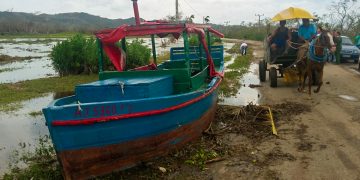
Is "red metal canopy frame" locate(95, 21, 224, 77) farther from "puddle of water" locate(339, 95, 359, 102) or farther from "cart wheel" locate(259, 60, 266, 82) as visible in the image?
"cart wheel" locate(259, 60, 266, 82)

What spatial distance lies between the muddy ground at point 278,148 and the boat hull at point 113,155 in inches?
6.7

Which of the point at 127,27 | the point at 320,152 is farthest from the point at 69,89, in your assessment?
the point at 320,152

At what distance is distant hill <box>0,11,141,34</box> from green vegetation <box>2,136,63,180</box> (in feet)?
238

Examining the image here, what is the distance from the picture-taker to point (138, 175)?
568cm

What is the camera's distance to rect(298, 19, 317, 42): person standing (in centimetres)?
1234

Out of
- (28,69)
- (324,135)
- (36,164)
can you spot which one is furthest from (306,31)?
(28,69)

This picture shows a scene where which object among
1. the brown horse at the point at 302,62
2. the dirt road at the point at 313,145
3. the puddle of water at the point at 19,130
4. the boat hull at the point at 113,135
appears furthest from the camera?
the brown horse at the point at 302,62

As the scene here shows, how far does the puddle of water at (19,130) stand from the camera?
307 inches

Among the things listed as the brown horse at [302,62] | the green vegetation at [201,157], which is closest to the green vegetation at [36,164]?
the green vegetation at [201,157]

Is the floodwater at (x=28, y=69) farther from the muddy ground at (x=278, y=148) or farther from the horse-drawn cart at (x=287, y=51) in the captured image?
the muddy ground at (x=278, y=148)

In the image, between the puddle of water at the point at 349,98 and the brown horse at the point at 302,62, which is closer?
the puddle of water at the point at 349,98

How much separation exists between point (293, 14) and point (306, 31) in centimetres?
70

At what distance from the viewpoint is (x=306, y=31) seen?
1242cm

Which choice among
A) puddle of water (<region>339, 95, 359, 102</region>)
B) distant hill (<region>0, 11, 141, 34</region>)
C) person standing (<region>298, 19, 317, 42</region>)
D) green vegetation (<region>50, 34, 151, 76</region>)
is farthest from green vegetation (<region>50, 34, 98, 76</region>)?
distant hill (<region>0, 11, 141, 34</region>)
